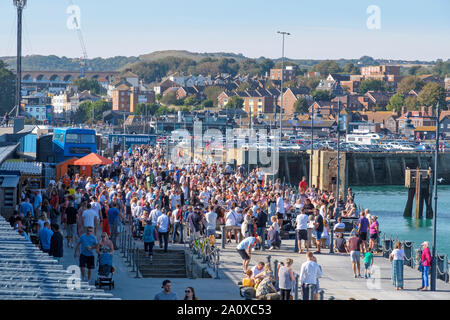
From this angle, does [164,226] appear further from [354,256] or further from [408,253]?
[408,253]

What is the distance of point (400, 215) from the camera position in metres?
57.2

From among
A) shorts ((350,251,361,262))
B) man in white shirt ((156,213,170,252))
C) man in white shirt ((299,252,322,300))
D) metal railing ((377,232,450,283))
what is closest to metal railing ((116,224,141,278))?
man in white shirt ((156,213,170,252))

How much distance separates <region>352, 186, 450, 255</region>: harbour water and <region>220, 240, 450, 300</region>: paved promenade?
18.8 meters

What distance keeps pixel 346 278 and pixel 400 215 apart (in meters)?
39.3

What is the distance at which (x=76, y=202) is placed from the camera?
2367 centimetres

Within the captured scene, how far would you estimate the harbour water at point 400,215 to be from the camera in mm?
45713

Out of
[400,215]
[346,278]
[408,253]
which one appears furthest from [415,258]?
→ [400,215]

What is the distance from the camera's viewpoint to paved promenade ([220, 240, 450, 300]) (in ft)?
56.8

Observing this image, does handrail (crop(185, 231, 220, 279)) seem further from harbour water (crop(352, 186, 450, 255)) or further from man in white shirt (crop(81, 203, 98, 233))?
harbour water (crop(352, 186, 450, 255))

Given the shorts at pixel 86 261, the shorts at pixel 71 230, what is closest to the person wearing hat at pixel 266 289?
the shorts at pixel 86 261

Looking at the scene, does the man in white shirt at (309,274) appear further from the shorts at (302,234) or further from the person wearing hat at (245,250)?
the shorts at (302,234)
